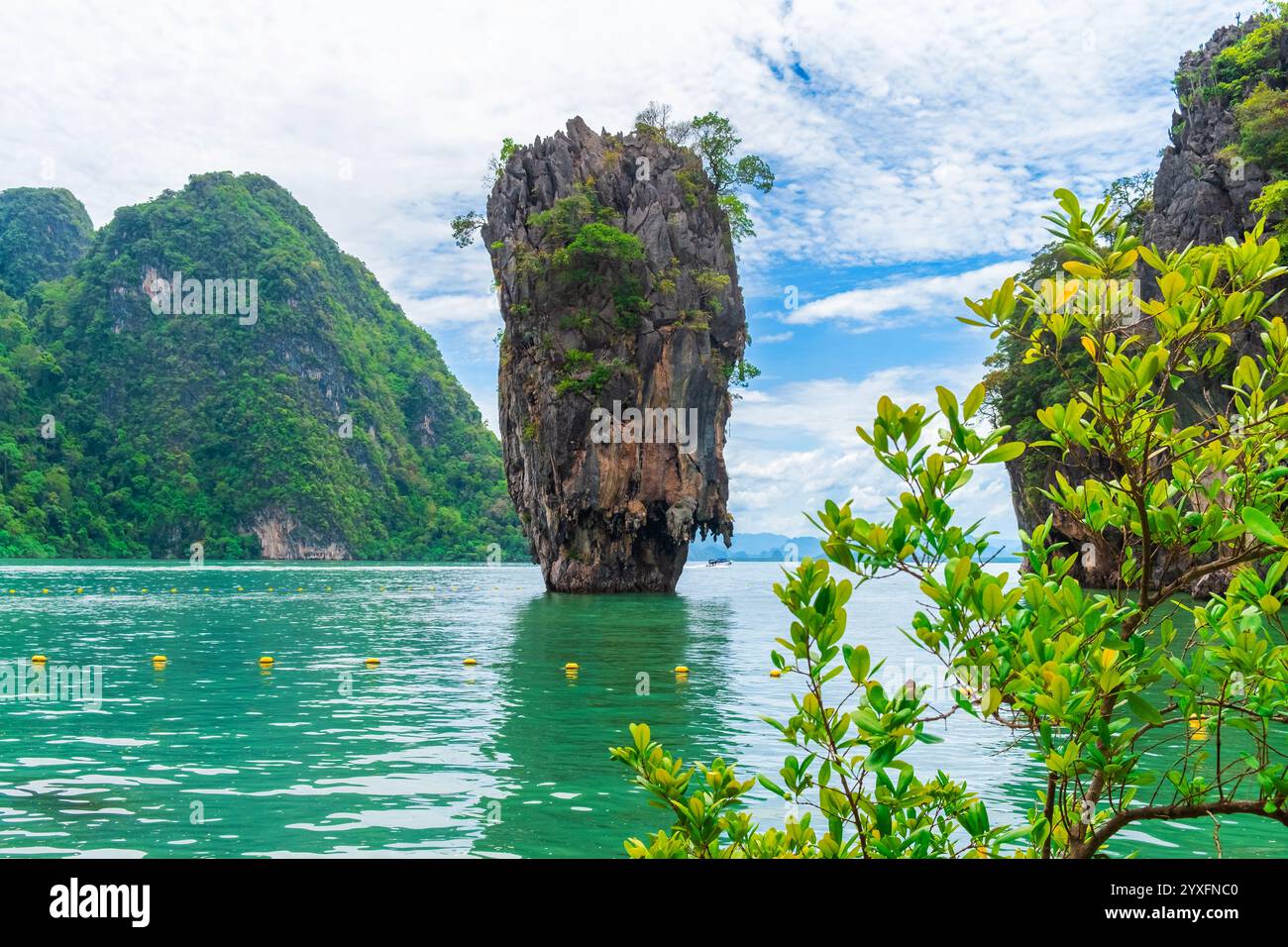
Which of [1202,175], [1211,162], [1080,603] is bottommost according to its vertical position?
[1080,603]

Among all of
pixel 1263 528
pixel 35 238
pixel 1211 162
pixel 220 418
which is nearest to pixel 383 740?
pixel 1263 528

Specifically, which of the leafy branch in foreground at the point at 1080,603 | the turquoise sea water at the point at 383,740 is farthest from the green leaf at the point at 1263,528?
the turquoise sea water at the point at 383,740

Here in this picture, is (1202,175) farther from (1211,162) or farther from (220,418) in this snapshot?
(220,418)

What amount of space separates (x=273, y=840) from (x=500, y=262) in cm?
4070

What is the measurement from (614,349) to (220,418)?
98313mm

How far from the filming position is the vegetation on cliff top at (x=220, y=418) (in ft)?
360

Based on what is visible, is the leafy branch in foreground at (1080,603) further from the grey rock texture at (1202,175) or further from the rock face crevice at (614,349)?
the rock face crevice at (614,349)

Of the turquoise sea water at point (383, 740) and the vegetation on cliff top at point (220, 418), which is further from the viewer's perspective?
the vegetation on cliff top at point (220, 418)

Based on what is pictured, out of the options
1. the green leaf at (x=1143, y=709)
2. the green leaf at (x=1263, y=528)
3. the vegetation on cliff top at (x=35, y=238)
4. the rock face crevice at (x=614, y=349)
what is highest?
the vegetation on cliff top at (x=35, y=238)

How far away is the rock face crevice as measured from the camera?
1650 inches

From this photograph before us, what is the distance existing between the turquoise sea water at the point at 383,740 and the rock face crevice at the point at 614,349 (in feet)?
53.2

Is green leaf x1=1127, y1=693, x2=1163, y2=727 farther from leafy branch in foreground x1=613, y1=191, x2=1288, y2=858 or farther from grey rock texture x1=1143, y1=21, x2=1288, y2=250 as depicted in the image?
grey rock texture x1=1143, y1=21, x2=1288, y2=250

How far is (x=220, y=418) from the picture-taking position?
4862 inches

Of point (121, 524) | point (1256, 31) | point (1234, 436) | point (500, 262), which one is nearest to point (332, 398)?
point (121, 524)
